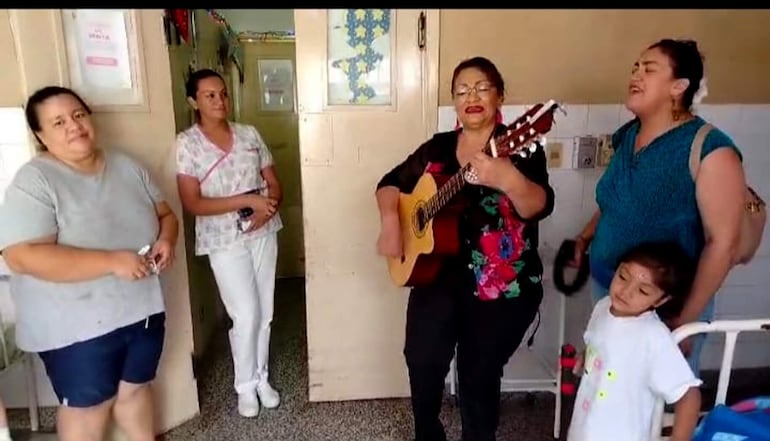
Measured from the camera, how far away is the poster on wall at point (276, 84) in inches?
154

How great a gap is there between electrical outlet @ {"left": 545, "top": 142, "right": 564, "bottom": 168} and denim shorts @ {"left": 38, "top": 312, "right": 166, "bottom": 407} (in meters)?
1.49

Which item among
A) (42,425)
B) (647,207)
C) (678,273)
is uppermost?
(647,207)

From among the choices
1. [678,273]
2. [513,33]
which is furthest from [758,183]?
[678,273]

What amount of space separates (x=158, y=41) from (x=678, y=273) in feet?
5.54

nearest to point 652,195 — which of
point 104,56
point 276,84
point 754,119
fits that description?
point 754,119

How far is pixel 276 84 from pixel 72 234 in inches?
103

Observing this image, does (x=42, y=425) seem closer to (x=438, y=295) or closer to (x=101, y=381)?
(x=101, y=381)

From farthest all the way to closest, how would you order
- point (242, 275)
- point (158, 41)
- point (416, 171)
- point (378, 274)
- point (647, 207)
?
1. point (378, 274)
2. point (242, 275)
3. point (158, 41)
4. point (416, 171)
5. point (647, 207)

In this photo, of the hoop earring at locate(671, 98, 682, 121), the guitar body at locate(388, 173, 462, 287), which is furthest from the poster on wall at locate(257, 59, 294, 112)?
the hoop earring at locate(671, 98, 682, 121)

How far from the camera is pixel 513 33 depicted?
6.98ft

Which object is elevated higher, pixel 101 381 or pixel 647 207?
pixel 647 207

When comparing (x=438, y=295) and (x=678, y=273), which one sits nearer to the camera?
(x=678, y=273)

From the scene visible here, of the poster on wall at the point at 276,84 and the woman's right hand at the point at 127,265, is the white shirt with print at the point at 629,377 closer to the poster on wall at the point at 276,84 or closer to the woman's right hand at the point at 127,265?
the woman's right hand at the point at 127,265

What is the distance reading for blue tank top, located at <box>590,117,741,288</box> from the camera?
130cm
